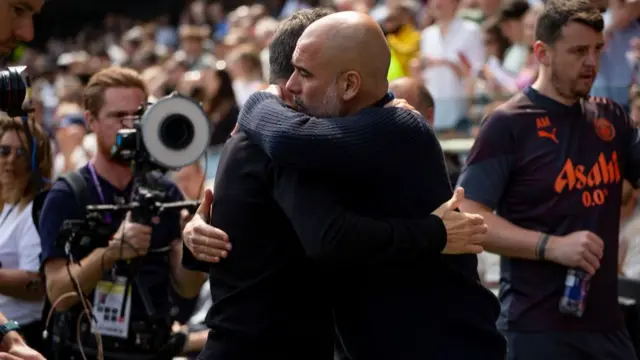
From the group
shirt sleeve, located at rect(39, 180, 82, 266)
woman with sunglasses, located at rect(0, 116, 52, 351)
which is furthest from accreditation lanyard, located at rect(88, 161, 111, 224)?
woman with sunglasses, located at rect(0, 116, 52, 351)

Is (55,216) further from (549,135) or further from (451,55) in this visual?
(451,55)

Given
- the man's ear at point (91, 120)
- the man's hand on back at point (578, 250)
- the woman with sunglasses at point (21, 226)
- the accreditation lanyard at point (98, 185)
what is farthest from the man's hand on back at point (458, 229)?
the woman with sunglasses at point (21, 226)

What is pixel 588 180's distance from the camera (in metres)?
4.82

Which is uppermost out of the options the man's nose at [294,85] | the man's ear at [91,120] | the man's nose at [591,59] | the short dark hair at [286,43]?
the short dark hair at [286,43]

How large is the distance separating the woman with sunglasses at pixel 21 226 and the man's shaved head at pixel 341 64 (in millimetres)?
2431

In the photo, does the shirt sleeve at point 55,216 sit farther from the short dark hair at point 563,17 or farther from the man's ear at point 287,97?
the short dark hair at point 563,17

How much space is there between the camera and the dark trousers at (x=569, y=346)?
4766 millimetres

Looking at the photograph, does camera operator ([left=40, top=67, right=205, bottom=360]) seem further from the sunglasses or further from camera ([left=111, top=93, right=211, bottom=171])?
the sunglasses

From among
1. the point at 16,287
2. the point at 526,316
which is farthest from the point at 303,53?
the point at 16,287

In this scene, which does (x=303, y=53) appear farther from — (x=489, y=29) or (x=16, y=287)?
(x=489, y=29)

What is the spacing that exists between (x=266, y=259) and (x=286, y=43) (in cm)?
72

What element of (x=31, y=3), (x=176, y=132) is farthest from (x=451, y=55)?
(x=31, y=3)

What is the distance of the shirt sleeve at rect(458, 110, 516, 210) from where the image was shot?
4.85m

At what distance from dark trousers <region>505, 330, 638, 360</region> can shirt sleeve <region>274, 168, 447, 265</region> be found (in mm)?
1665
